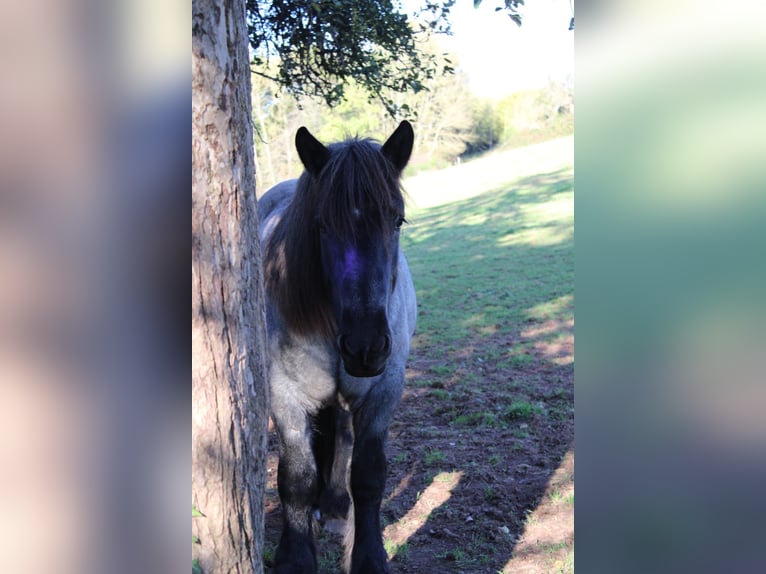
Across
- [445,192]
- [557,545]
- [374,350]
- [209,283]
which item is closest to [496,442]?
[557,545]

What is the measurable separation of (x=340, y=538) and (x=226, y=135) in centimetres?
333

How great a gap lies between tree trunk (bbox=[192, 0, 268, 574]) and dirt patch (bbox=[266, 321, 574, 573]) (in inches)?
90.6

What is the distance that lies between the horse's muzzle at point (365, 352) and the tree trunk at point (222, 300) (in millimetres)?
975

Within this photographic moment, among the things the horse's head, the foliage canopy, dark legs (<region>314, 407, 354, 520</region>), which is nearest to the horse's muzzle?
the horse's head

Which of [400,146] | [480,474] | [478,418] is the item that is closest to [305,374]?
[400,146]

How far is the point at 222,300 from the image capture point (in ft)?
5.77

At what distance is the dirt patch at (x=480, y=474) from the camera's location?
390cm

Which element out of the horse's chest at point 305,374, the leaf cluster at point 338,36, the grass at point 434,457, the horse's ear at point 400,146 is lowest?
the grass at point 434,457

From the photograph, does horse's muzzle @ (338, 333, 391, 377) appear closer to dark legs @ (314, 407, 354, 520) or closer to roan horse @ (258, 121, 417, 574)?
roan horse @ (258, 121, 417, 574)

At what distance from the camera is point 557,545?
388 cm

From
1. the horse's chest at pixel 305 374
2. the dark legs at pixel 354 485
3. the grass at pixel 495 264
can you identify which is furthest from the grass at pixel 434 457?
the grass at pixel 495 264

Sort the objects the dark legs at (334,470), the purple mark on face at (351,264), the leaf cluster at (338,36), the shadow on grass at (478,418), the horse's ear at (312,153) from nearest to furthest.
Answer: the purple mark on face at (351,264) < the horse's ear at (312,153) < the shadow on grass at (478,418) < the dark legs at (334,470) < the leaf cluster at (338,36)

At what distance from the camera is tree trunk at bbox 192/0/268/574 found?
66.8 inches

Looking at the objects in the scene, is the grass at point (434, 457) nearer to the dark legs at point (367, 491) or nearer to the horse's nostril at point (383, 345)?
the dark legs at point (367, 491)
